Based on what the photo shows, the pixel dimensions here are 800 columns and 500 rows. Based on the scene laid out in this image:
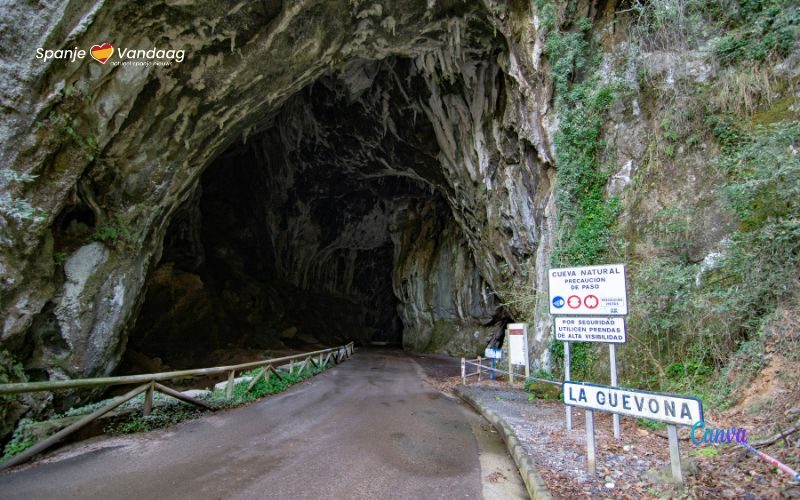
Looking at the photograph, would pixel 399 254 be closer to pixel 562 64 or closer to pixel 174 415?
pixel 562 64

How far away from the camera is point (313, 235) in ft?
91.8

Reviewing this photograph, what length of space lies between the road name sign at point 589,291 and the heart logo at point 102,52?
10.3 metres

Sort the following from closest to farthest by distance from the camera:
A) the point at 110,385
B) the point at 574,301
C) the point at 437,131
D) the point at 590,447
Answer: the point at 590,447
the point at 574,301
the point at 110,385
the point at 437,131

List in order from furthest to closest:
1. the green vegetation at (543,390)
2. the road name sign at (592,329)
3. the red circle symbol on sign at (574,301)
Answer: the green vegetation at (543,390), the red circle symbol on sign at (574,301), the road name sign at (592,329)

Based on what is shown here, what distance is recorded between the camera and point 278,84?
11539 millimetres

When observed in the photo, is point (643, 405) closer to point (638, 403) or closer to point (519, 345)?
point (638, 403)

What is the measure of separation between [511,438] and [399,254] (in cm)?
2507

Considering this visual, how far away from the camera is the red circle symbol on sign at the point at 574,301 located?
5015mm

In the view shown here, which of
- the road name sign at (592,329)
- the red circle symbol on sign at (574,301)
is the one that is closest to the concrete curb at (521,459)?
the road name sign at (592,329)

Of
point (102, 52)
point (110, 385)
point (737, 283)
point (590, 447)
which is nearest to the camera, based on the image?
point (590, 447)

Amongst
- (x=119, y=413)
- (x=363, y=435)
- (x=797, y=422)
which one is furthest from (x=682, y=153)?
(x=119, y=413)

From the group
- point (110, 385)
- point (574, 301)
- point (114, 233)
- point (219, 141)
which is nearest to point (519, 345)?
point (574, 301)

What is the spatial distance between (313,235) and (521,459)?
83.5 feet

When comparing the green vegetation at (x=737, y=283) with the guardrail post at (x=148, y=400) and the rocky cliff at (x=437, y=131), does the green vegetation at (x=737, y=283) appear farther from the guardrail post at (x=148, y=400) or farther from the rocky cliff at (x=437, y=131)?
the guardrail post at (x=148, y=400)
